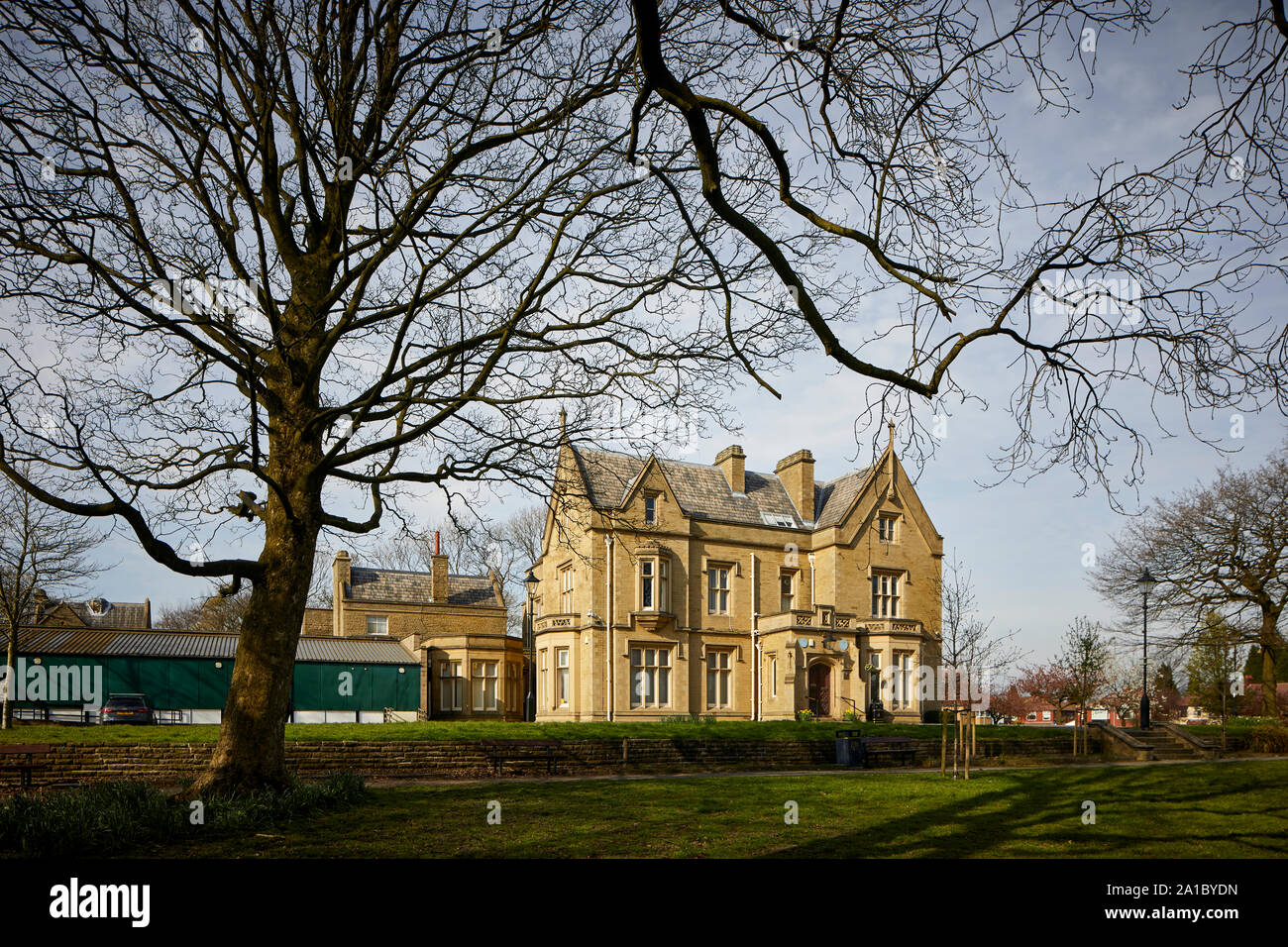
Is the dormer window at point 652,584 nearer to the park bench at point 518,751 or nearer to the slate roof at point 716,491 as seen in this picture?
the slate roof at point 716,491

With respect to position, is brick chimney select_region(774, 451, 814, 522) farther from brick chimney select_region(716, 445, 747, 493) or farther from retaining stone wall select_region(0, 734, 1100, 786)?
retaining stone wall select_region(0, 734, 1100, 786)

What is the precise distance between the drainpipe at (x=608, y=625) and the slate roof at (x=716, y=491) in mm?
2696

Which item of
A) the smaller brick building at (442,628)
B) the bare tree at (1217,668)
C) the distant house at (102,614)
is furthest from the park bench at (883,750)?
the distant house at (102,614)

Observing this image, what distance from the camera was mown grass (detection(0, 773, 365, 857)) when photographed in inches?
355

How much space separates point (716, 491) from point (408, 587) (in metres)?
24.2

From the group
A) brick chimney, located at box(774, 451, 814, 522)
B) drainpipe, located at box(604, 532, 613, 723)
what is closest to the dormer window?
drainpipe, located at box(604, 532, 613, 723)

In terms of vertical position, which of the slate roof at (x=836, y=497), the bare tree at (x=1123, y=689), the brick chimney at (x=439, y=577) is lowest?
the bare tree at (x=1123, y=689)

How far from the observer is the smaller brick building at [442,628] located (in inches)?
1785

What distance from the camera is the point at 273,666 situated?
40.8 ft

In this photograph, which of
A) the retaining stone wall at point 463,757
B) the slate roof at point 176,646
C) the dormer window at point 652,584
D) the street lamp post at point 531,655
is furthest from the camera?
the street lamp post at point 531,655

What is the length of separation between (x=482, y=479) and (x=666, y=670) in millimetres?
26739

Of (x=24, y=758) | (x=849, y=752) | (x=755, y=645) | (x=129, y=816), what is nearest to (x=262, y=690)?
(x=129, y=816)
